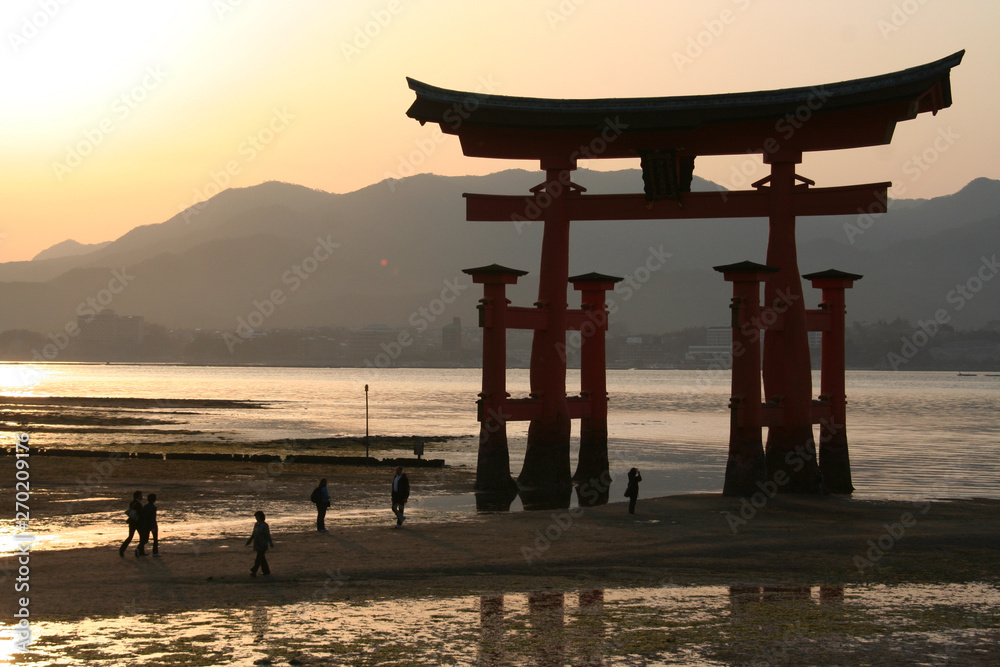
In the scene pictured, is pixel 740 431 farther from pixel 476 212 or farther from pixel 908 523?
pixel 476 212

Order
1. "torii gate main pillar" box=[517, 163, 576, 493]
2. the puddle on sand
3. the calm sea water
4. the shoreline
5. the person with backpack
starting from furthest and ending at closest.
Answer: the calm sea water, "torii gate main pillar" box=[517, 163, 576, 493], the person with backpack, the shoreline, the puddle on sand

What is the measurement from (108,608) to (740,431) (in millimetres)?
17604

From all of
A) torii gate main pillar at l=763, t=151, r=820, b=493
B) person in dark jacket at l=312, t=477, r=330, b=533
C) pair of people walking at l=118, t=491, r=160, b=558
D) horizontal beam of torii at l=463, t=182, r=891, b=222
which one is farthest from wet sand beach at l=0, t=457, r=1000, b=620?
horizontal beam of torii at l=463, t=182, r=891, b=222

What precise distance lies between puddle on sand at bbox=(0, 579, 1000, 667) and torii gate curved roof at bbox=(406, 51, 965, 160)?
14947 millimetres

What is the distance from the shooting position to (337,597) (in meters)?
15.5

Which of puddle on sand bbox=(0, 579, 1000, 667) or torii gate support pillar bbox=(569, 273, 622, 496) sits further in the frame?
torii gate support pillar bbox=(569, 273, 622, 496)

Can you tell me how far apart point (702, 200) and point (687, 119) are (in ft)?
8.27

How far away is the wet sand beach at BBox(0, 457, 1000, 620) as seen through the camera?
53.2 ft

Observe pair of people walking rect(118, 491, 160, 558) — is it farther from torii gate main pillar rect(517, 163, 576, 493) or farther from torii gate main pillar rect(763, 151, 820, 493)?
torii gate main pillar rect(763, 151, 820, 493)

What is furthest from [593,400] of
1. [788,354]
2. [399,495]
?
[399,495]

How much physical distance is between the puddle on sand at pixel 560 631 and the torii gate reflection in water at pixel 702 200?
1180cm

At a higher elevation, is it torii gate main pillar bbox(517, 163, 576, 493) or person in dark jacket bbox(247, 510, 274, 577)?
torii gate main pillar bbox(517, 163, 576, 493)

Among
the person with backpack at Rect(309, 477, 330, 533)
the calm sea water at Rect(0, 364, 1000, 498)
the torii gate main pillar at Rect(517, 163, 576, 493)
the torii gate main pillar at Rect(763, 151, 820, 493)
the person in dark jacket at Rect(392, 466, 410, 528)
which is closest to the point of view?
the person with backpack at Rect(309, 477, 330, 533)

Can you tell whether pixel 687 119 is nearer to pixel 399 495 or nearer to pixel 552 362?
pixel 552 362
